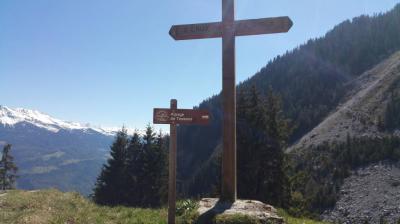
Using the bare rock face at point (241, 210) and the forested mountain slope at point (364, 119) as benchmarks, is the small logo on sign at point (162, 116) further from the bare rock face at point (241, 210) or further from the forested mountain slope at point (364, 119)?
the forested mountain slope at point (364, 119)

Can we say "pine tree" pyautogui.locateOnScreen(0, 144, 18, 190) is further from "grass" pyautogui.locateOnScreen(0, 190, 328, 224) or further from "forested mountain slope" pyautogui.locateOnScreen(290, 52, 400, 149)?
"forested mountain slope" pyautogui.locateOnScreen(290, 52, 400, 149)

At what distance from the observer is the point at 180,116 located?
9.99 metres

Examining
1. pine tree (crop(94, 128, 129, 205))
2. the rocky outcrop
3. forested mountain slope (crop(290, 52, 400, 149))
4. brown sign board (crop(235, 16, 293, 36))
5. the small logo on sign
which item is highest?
forested mountain slope (crop(290, 52, 400, 149))

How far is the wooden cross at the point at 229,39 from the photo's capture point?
34.8 feet

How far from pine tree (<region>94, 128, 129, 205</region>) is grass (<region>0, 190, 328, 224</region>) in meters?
31.8

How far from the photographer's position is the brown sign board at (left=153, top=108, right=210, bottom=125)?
32.4ft

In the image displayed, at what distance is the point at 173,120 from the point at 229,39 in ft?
10.2

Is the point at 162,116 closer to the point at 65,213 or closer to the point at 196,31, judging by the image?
the point at 196,31

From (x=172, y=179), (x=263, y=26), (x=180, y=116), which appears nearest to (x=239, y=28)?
(x=263, y=26)

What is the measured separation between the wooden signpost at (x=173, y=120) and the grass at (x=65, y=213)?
2.31ft

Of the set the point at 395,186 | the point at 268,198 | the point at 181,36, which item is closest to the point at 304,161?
the point at 395,186

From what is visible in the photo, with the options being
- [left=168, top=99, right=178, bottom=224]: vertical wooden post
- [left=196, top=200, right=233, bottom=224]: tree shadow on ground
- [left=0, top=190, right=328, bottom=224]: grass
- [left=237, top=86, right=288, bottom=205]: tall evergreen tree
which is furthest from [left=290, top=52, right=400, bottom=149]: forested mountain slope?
[left=168, top=99, right=178, bottom=224]: vertical wooden post

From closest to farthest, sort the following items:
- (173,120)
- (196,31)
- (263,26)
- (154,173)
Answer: (173,120), (263,26), (196,31), (154,173)

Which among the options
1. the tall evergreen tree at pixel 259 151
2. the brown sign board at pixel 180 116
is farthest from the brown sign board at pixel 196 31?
the tall evergreen tree at pixel 259 151
